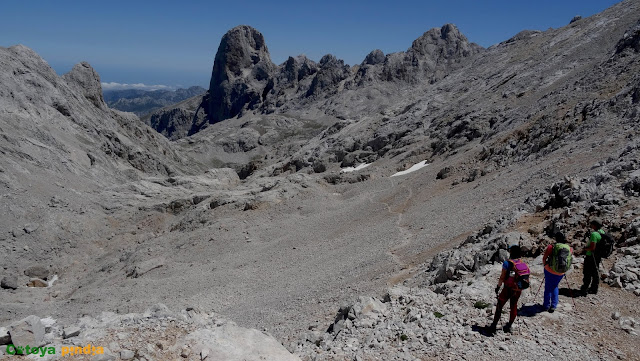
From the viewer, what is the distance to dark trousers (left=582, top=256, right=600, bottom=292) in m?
12.9

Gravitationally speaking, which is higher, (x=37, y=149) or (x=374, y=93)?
(x=374, y=93)

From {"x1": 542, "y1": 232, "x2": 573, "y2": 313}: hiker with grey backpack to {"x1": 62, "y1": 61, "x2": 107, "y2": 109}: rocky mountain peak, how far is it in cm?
8005

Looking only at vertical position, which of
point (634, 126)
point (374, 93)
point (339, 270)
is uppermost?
point (374, 93)

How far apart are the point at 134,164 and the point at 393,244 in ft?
171

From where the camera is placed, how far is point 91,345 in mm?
11719

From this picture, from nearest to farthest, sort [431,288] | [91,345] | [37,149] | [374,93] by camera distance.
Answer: [91,345] → [431,288] → [37,149] → [374,93]

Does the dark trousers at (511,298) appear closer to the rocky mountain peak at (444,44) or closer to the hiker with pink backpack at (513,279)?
the hiker with pink backpack at (513,279)

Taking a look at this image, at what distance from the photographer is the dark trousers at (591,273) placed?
12.9 metres

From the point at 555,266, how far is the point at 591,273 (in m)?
2.01

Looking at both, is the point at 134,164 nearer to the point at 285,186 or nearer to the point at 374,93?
the point at 285,186

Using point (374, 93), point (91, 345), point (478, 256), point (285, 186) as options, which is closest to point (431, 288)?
point (478, 256)

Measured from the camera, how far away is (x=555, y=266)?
1202cm

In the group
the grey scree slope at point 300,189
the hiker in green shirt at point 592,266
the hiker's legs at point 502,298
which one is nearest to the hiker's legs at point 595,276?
the hiker in green shirt at point 592,266

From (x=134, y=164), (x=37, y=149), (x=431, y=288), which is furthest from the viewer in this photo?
(x=134, y=164)
